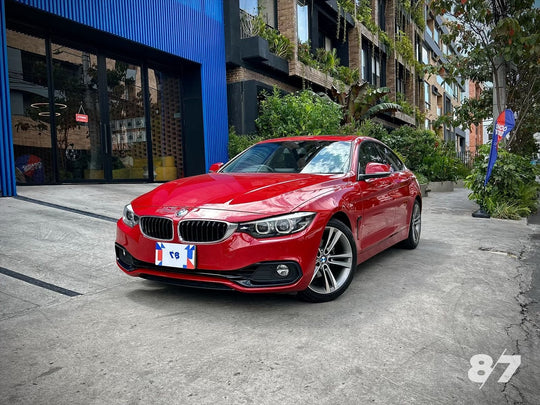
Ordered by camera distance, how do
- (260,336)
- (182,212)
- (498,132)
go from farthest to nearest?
(498,132) < (182,212) < (260,336)

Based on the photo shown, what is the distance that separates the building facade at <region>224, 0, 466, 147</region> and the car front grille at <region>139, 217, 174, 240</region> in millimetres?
9165

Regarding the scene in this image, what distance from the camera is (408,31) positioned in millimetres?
29266

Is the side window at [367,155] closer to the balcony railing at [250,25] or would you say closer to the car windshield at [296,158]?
the car windshield at [296,158]

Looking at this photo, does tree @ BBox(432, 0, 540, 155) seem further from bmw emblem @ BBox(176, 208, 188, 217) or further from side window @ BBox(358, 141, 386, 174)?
bmw emblem @ BBox(176, 208, 188, 217)

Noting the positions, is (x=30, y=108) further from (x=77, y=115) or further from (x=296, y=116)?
(x=296, y=116)

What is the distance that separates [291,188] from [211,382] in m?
1.75

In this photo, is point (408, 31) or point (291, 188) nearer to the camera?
point (291, 188)

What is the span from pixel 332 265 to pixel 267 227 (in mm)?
907

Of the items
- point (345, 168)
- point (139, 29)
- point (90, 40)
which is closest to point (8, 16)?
point (90, 40)

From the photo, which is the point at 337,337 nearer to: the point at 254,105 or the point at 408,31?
the point at 254,105

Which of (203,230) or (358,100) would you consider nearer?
(203,230)

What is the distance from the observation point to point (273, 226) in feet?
10.5

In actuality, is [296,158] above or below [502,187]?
above

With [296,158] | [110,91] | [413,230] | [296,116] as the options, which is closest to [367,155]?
[296,158]
